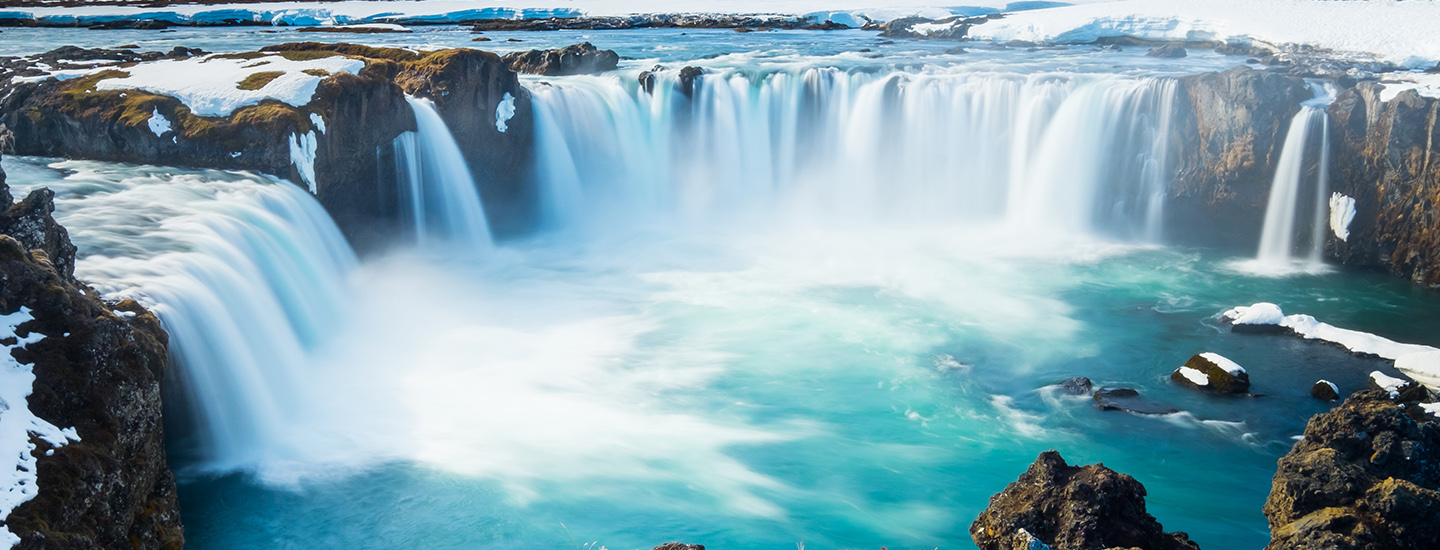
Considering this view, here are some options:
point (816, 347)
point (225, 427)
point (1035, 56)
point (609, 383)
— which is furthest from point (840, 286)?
point (1035, 56)

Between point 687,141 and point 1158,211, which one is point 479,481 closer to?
point 687,141

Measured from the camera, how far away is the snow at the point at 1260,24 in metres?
26.1

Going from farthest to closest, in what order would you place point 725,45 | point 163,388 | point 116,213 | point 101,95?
point 725,45, point 101,95, point 116,213, point 163,388

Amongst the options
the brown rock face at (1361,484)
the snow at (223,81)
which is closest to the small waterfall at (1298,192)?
the brown rock face at (1361,484)

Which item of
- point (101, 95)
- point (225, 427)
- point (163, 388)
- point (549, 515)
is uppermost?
point (101, 95)

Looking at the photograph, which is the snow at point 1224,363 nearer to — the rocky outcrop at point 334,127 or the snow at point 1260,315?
the snow at point 1260,315

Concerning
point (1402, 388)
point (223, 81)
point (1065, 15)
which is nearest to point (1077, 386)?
point (1402, 388)

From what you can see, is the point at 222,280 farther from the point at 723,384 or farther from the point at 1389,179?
the point at 1389,179

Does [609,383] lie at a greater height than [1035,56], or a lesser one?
lesser

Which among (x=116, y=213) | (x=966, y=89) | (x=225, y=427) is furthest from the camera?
(x=966, y=89)

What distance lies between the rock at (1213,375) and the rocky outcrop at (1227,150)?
8507 mm

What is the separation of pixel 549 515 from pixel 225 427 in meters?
3.90

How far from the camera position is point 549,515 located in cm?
959

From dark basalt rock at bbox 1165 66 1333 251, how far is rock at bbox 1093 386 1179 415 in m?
9.61
